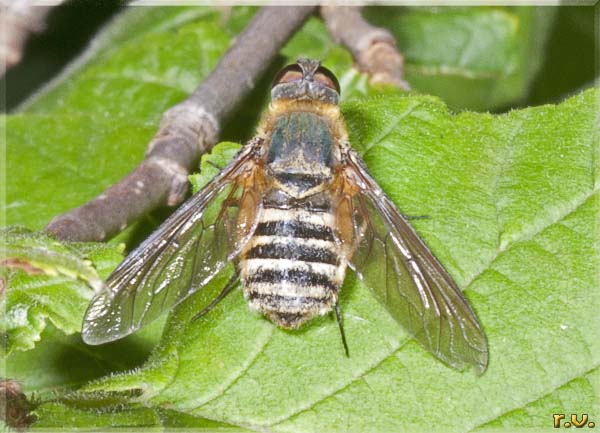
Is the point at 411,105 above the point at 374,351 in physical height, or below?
above

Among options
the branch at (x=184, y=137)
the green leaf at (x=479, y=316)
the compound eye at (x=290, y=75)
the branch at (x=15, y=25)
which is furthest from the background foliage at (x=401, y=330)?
the branch at (x=15, y=25)

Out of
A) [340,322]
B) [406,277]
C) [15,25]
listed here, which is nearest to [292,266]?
[340,322]

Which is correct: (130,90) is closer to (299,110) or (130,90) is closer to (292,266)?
(299,110)

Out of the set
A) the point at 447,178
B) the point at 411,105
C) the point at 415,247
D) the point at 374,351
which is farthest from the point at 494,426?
the point at 411,105

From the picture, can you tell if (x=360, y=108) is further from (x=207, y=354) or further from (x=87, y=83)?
(x=87, y=83)

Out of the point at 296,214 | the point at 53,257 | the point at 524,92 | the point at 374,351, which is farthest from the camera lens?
the point at 524,92

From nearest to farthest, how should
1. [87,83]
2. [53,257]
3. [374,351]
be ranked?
1. [53,257]
2. [374,351]
3. [87,83]

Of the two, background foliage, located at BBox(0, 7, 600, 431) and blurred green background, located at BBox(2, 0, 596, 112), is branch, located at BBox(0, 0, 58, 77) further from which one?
blurred green background, located at BBox(2, 0, 596, 112)
